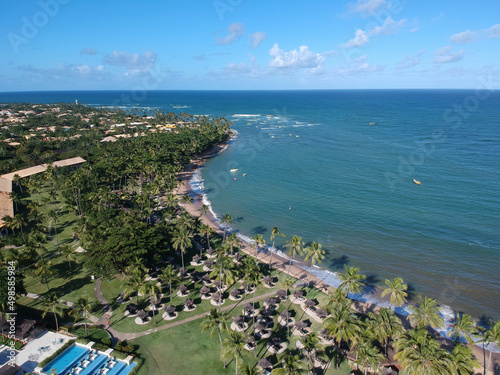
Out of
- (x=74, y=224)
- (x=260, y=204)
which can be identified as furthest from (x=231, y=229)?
(x=74, y=224)

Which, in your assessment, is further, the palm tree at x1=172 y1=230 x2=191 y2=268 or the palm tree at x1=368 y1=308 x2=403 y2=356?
the palm tree at x1=172 y1=230 x2=191 y2=268

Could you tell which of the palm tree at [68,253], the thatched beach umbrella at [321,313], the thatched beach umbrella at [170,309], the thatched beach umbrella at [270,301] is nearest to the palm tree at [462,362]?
the thatched beach umbrella at [321,313]

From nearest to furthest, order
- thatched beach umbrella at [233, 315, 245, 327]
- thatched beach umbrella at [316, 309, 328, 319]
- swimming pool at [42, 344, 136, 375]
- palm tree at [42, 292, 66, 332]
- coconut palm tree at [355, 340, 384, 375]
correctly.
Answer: coconut palm tree at [355, 340, 384, 375], swimming pool at [42, 344, 136, 375], palm tree at [42, 292, 66, 332], thatched beach umbrella at [233, 315, 245, 327], thatched beach umbrella at [316, 309, 328, 319]

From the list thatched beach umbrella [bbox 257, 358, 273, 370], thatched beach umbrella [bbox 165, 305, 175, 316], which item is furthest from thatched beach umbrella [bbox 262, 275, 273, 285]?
thatched beach umbrella [bbox 257, 358, 273, 370]

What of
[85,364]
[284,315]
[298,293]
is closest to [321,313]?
[298,293]

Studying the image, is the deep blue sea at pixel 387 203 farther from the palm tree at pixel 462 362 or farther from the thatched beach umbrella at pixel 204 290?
the thatched beach umbrella at pixel 204 290

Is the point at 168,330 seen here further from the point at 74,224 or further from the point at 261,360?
the point at 74,224

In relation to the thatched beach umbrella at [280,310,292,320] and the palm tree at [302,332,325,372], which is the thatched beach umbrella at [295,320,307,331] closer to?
the thatched beach umbrella at [280,310,292,320]
